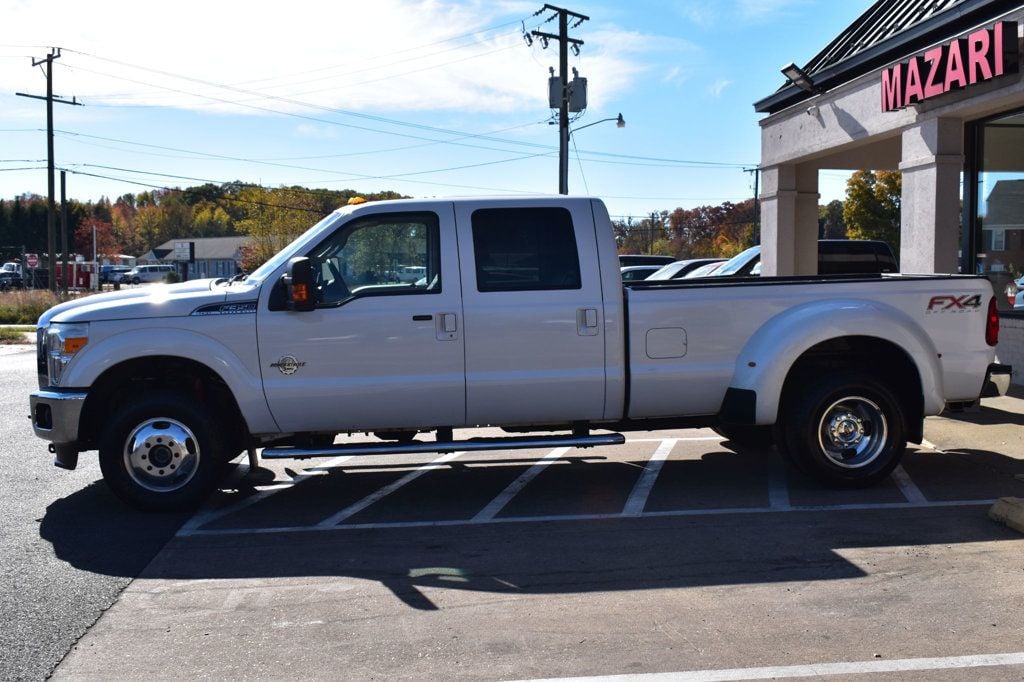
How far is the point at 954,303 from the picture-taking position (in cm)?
769

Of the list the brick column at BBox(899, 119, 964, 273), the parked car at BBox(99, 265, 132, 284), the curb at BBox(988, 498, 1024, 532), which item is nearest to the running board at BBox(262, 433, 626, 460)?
the curb at BBox(988, 498, 1024, 532)

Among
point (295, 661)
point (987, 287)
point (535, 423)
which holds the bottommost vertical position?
point (295, 661)

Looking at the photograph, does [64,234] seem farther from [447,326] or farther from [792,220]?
[447,326]

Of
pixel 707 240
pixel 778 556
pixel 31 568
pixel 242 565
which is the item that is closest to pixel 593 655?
pixel 778 556

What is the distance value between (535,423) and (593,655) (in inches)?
120

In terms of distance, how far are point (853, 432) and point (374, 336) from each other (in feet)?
11.9

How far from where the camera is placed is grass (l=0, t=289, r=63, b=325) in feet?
117

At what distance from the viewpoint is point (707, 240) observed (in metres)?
91.1

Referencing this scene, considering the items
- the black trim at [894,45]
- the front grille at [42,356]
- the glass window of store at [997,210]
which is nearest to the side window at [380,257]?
the front grille at [42,356]

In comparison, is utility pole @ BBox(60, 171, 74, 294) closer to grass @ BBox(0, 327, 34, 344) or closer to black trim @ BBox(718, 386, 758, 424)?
grass @ BBox(0, 327, 34, 344)

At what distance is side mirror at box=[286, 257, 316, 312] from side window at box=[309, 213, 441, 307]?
22cm

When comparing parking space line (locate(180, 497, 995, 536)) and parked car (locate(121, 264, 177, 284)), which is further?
parked car (locate(121, 264, 177, 284))

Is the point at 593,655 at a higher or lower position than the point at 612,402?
lower

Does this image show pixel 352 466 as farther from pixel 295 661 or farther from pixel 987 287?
pixel 987 287
